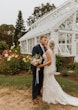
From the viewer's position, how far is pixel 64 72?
42.3 ft

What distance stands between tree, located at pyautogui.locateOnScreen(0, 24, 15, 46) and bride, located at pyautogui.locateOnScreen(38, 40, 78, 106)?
49491 millimetres

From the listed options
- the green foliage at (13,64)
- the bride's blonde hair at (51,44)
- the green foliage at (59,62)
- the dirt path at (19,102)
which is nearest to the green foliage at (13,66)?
the green foliage at (13,64)

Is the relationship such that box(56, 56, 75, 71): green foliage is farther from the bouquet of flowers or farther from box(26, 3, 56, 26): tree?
box(26, 3, 56, 26): tree

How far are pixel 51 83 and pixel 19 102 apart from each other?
1211mm

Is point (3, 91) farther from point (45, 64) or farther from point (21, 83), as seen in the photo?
point (45, 64)

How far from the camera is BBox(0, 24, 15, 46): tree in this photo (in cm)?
5625

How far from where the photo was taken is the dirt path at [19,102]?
673 centimetres

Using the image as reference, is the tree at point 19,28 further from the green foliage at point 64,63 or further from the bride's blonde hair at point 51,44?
the bride's blonde hair at point 51,44

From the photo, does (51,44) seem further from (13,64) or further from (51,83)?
(13,64)

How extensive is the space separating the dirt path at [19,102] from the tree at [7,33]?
4816cm

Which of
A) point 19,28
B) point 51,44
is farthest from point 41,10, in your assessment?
point 51,44

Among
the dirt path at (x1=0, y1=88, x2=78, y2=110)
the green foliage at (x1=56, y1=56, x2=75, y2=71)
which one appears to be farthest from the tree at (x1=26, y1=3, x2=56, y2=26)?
the dirt path at (x1=0, y1=88, x2=78, y2=110)

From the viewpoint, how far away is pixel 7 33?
58594 millimetres

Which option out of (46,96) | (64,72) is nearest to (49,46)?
(46,96)
